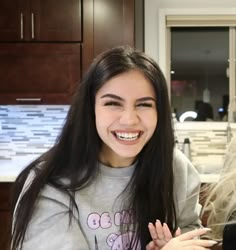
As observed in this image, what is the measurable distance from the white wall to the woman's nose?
84.0 inches

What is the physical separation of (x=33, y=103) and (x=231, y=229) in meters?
2.18

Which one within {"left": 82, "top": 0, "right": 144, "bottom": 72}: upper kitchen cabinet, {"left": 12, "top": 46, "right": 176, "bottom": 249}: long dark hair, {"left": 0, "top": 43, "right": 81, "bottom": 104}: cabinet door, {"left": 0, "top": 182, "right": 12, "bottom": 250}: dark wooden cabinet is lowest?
{"left": 0, "top": 182, "right": 12, "bottom": 250}: dark wooden cabinet

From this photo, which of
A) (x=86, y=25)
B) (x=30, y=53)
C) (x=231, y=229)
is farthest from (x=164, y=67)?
(x=231, y=229)

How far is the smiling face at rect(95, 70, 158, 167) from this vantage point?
3.67 ft

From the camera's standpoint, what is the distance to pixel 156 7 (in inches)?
124

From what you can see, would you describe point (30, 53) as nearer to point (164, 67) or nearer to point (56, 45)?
point (56, 45)

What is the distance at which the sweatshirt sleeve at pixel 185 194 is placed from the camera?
51.0 inches

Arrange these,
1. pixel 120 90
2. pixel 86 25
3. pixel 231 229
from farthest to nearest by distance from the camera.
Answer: pixel 86 25
pixel 120 90
pixel 231 229

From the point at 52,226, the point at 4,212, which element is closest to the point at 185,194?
the point at 52,226

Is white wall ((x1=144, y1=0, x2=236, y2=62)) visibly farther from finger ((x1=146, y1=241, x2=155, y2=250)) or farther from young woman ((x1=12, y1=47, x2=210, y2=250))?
finger ((x1=146, y1=241, x2=155, y2=250))

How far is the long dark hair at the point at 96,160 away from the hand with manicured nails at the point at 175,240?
49 mm

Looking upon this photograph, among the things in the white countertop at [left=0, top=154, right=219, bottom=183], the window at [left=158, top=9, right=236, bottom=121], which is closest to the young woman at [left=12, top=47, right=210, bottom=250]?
the white countertop at [left=0, top=154, right=219, bottom=183]

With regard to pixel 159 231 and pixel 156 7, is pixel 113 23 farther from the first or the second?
pixel 159 231

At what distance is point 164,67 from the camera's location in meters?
3.15
